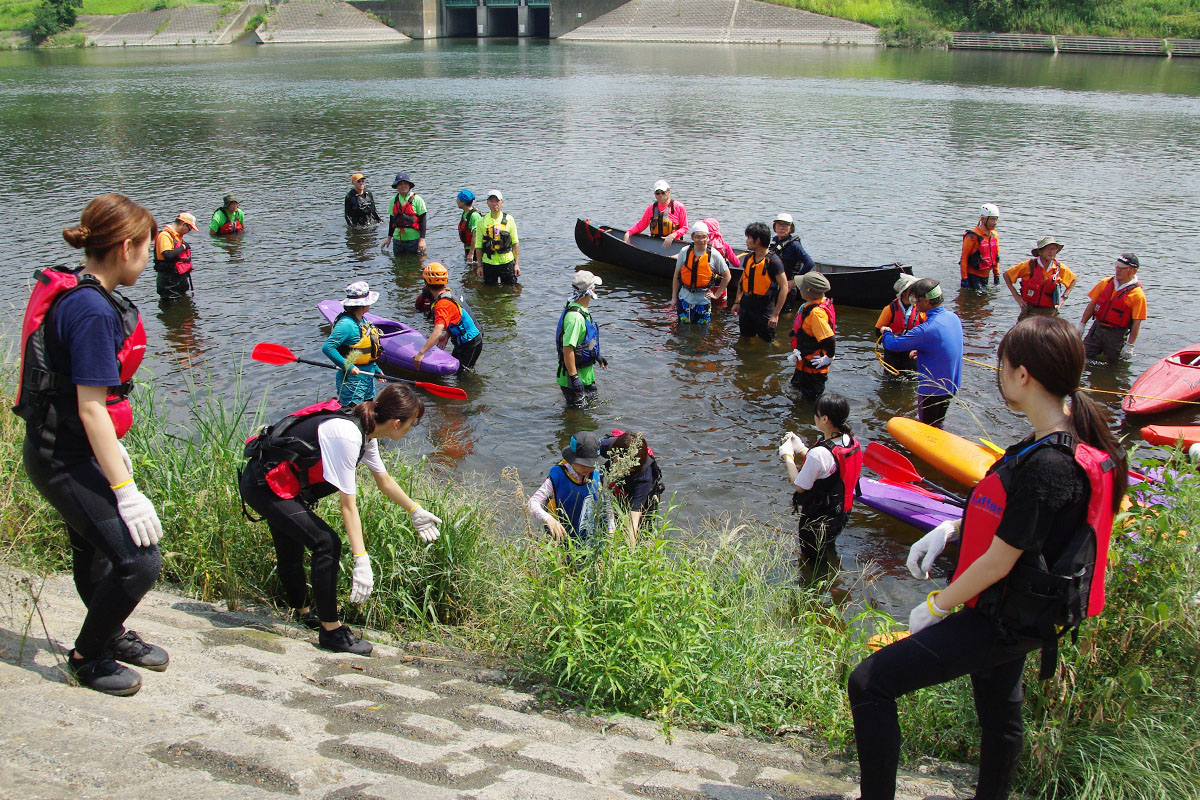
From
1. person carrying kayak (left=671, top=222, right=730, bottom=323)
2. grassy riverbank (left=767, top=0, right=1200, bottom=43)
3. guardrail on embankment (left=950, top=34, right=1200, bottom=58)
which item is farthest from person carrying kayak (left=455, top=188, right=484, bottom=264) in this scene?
grassy riverbank (left=767, top=0, right=1200, bottom=43)

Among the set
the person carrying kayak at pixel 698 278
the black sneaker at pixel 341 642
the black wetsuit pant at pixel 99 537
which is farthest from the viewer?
the person carrying kayak at pixel 698 278

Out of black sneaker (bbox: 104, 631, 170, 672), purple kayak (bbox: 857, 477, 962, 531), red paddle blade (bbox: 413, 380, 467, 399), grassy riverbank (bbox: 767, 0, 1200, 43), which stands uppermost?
grassy riverbank (bbox: 767, 0, 1200, 43)

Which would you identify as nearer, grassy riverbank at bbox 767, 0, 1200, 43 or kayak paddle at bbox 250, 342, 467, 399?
kayak paddle at bbox 250, 342, 467, 399

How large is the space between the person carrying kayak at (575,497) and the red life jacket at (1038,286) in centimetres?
857

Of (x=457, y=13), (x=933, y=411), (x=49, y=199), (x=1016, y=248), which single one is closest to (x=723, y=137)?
(x=1016, y=248)

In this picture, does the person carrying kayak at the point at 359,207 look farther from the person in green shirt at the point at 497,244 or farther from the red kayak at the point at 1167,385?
the red kayak at the point at 1167,385

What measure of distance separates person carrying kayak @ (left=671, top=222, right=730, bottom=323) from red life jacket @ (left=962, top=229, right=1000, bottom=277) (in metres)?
4.24

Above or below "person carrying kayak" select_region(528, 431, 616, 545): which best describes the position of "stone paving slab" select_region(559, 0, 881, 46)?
above

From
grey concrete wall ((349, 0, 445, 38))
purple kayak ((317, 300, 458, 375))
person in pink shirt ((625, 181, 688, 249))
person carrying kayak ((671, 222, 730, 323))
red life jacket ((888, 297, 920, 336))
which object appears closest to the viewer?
red life jacket ((888, 297, 920, 336))

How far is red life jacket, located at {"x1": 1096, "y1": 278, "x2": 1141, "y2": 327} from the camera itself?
1060 centimetres

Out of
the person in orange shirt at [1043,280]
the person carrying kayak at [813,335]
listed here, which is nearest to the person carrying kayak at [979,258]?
the person in orange shirt at [1043,280]

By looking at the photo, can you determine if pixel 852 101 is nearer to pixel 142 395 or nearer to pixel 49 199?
pixel 49 199

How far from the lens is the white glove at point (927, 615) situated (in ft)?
10.1

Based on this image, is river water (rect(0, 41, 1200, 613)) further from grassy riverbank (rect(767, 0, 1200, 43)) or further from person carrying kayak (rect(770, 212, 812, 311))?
grassy riverbank (rect(767, 0, 1200, 43))
